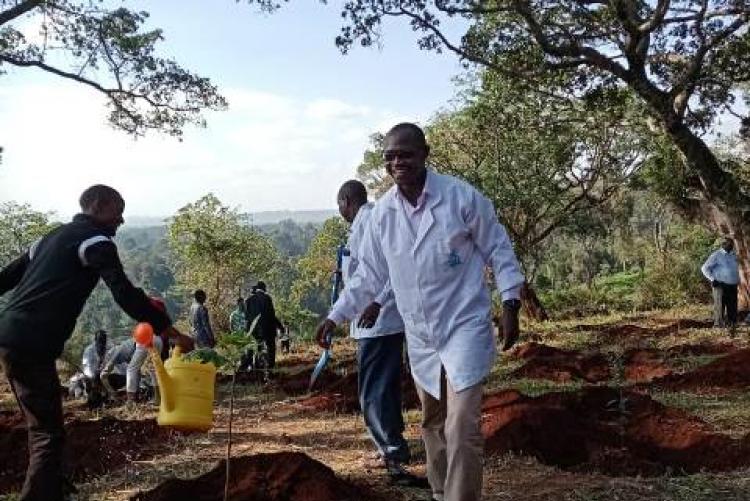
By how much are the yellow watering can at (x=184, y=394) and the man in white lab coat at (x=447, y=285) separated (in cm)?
91

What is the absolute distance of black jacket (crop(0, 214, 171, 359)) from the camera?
348 centimetres

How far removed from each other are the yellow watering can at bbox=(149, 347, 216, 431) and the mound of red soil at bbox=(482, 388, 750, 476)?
2064mm

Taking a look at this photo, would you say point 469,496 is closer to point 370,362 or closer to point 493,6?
point 370,362

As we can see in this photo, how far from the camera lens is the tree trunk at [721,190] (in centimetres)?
1223

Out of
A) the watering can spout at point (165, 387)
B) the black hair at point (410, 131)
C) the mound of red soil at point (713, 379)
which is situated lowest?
the mound of red soil at point (713, 379)

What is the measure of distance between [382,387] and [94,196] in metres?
1.81

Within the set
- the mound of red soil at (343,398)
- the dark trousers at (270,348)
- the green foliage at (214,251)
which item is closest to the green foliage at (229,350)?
the mound of red soil at (343,398)

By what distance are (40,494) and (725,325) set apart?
39.5ft

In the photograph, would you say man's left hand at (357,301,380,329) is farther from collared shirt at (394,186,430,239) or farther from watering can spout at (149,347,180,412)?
watering can spout at (149,347,180,412)

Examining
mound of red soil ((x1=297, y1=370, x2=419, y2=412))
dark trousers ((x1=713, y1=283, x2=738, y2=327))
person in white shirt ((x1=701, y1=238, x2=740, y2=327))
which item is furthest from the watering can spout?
dark trousers ((x1=713, y1=283, x2=738, y2=327))

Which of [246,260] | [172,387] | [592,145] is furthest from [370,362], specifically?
[246,260]

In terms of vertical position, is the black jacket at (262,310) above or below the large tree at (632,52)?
below

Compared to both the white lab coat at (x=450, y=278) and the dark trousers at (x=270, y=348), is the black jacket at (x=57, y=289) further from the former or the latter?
the dark trousers at (x=270, y=348)

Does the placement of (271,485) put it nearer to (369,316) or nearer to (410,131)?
(369,316)
